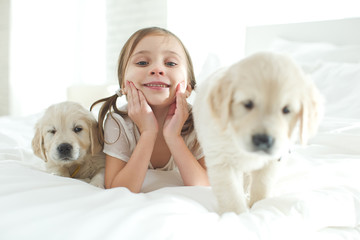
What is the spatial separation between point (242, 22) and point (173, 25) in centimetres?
123

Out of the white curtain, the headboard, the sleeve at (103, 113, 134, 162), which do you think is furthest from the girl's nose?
the white curtain

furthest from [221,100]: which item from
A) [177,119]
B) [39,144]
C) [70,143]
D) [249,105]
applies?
[39,144]

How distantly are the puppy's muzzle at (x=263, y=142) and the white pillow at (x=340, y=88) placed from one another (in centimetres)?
188

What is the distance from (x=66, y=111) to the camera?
167 centimetres

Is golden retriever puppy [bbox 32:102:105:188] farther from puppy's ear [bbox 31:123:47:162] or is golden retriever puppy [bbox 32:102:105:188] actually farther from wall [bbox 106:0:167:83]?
wall [bbox 106:0:167:83]

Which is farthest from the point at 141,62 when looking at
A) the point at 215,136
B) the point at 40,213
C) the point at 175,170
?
the point at 40,213

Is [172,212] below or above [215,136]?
below

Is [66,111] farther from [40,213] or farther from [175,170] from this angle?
[40,213]

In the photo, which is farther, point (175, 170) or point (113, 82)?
point (113, 82)

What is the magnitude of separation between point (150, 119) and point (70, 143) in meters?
0.41

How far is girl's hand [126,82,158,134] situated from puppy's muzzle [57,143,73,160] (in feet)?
1.09

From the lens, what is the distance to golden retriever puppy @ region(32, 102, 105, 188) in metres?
1.61

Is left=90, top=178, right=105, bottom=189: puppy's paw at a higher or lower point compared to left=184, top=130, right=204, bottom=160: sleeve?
lower

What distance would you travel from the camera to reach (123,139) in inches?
65.1
